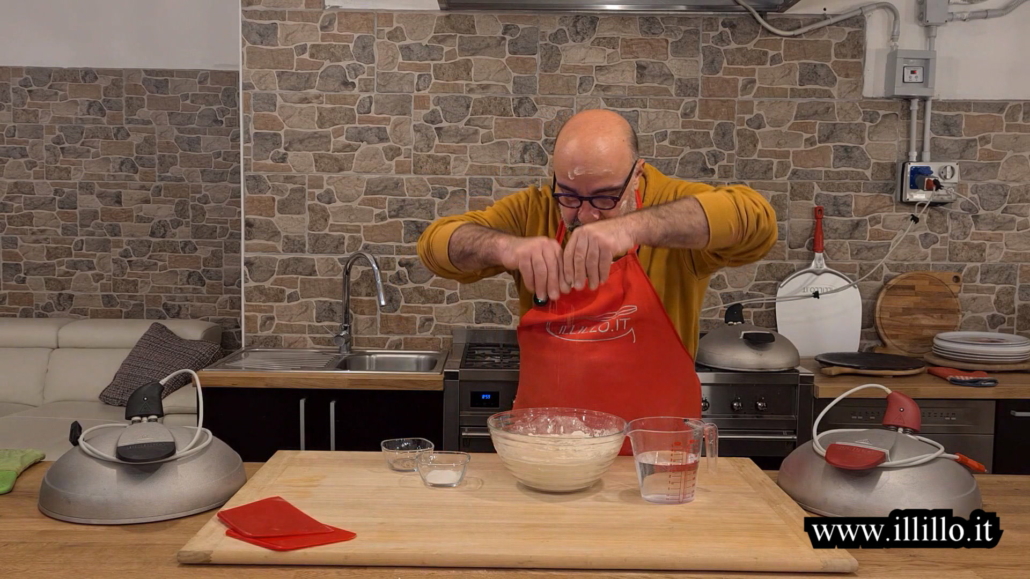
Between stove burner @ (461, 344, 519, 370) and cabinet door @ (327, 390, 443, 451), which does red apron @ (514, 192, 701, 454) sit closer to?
stove burner @ (461, 344, 519, 370)

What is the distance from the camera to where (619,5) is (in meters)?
3.48

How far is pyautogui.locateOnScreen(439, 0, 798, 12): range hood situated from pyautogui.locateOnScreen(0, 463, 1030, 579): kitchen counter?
2.41 m

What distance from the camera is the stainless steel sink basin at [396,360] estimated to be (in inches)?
143

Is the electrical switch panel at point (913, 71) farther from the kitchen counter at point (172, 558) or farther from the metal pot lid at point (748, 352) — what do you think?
the kitchen counter at point (172, 558)

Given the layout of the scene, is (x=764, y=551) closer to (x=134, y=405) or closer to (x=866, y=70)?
(x=134, y=405)

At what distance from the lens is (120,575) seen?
4.19 feet

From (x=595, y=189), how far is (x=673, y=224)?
20cm

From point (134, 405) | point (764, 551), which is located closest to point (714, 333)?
point (764, 551)

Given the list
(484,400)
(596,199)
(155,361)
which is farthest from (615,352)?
(155,361)

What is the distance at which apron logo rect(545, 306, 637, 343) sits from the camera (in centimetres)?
220

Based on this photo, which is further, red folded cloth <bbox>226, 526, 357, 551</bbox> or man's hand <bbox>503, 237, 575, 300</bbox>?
man's hand <bbox>503, 237, 575, 300</bbox>

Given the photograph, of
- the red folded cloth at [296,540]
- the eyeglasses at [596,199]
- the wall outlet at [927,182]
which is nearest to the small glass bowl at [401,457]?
the red folded cloth at [296,540]

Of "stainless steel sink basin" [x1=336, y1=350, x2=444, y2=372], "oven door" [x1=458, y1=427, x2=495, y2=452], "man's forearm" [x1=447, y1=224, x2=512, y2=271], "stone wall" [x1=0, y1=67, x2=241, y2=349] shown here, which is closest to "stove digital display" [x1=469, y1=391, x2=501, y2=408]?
"oven door" [x1=458, y1=427, x2=495, y2=452]

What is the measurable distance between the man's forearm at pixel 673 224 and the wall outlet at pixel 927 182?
2109 mm
